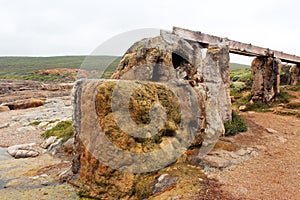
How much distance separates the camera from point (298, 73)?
21984 millimetres

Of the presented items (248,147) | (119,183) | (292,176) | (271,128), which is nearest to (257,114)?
(271,128)

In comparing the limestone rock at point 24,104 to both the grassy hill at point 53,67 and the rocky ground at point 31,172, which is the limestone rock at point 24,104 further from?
the rocky ground at point 31,172

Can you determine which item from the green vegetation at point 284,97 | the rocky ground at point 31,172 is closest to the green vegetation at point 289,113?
the green vegetation at point 284,97

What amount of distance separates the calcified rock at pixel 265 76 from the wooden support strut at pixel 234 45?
2.03 feet

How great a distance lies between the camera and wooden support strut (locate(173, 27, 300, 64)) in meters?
11.0

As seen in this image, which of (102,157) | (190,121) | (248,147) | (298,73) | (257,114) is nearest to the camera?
(102,157)

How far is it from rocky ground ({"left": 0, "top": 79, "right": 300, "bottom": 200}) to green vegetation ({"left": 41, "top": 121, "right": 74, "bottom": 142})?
4.76ft

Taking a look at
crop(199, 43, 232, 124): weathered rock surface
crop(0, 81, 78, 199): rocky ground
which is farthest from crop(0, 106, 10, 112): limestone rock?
crop(199, 43, 232, 124): weathered rock surface

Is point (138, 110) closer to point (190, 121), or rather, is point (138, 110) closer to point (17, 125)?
point (190, 121)

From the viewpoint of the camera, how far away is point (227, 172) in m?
7.27

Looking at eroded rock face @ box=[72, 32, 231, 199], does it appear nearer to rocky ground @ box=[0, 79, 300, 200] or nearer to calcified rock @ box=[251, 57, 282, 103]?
rocky ground @ box=[0, 79, 300, 200]

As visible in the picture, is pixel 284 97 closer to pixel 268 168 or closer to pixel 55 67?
pixel 268 168

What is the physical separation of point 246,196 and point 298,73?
2003cm

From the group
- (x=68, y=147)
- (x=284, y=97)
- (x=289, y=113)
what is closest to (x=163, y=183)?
(x=68, y=147)
